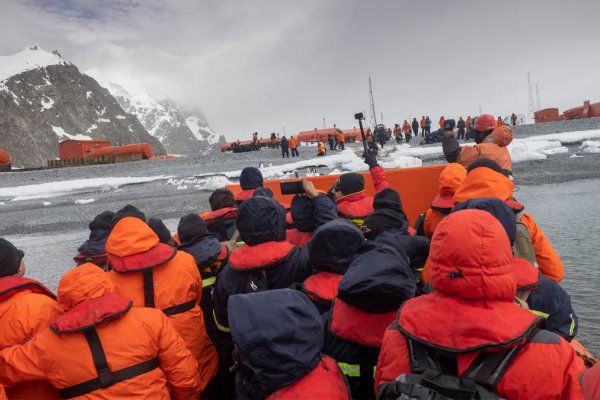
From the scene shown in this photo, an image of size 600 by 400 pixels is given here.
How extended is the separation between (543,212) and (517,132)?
64.8 ft

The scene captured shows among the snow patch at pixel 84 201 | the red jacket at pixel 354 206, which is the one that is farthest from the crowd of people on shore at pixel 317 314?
the snow patch at pixel 84 201

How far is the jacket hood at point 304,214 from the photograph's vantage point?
3.58 metres

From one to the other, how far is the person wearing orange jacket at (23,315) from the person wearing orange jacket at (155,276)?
392 mm

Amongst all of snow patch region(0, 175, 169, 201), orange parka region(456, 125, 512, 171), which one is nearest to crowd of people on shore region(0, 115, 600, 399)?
orange parka region(456, 125, 512, 171)

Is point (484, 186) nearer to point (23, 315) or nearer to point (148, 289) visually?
point (148, 289)

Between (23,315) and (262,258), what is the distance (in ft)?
4.12

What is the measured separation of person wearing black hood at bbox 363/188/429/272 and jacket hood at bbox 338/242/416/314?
0.89m

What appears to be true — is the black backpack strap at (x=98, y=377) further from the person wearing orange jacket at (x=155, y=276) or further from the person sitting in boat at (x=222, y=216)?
the person sitting in boat at (x=222, y=216)

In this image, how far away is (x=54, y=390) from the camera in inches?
92.4

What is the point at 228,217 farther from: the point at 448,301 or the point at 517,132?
the point at 517,132

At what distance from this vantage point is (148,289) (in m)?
2.66

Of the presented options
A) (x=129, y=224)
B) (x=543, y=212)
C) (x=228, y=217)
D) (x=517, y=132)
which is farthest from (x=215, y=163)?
(x=129, y=224)

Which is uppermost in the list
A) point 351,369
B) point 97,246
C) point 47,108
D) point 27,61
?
point 27,61

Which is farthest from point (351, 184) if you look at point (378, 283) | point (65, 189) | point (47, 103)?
point (47, 103)
